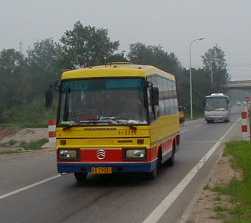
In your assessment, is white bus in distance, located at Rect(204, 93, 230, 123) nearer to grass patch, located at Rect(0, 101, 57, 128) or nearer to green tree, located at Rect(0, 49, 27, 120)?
grass patch, located at Rect(0, 101, 57, 128)

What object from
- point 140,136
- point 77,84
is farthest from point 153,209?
point 77,84

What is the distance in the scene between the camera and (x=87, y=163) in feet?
50.9

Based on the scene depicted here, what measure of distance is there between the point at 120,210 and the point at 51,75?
119075mm

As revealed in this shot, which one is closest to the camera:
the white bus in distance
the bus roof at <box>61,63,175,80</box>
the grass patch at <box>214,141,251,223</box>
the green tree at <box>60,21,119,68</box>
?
the grass patch at <box>214,141,251,223</box>

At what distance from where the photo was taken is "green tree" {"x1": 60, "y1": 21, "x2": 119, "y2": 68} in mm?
95769

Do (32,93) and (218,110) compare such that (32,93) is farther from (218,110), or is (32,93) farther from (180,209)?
(180,209)

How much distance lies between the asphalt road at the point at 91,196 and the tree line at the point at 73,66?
61174mm

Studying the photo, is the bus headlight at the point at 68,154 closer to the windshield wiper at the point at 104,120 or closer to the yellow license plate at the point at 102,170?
the yellow license plate at the point at 102,170

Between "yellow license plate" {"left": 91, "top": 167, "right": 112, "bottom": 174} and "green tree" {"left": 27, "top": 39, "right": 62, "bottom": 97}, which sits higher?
"green tree" {"left": 27, "top": 39, "right": 62, "bottom": 97}

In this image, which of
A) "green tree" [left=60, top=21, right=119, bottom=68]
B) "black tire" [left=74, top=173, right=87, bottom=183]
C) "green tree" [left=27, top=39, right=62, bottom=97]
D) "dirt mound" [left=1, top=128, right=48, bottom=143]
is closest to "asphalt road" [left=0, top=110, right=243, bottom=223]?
"black tire" [left=74, top=173, right=87, bottom=183]

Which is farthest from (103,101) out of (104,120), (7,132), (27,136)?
(7,132)

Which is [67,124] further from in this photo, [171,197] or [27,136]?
[27,136]

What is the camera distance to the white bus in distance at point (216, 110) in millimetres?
68562

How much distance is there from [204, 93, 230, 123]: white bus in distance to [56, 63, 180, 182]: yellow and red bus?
52461 mm
